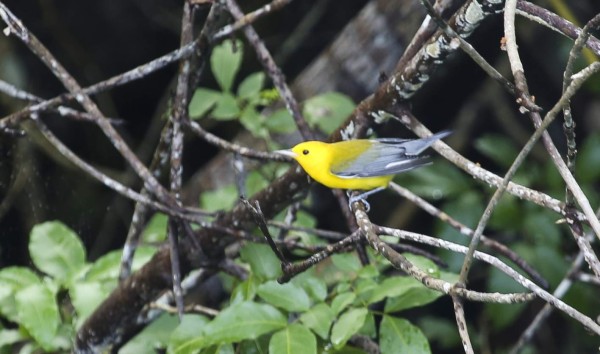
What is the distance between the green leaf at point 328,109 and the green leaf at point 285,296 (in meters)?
0.93

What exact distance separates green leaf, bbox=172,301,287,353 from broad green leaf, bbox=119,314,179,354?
0.49 m

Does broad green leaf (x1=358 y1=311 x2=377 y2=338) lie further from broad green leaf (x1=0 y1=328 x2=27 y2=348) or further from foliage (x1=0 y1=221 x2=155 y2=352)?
broad green leaf (x1=0 y1=328 x2=27 y2=348)

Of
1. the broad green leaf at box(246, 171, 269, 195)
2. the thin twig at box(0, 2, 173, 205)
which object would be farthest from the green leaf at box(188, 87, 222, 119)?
the thin twig at box(0, 2, 173, 205)

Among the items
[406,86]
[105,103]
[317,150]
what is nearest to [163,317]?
[317,150]

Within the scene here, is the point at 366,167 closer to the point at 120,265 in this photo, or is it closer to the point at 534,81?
the point at 120,265

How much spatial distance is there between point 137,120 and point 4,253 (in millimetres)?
1103

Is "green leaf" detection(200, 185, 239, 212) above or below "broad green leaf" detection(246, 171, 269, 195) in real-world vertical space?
below

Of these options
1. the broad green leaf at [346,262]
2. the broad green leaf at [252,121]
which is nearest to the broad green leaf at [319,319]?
the broad green leaf at [346,262]

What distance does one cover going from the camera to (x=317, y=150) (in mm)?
2412

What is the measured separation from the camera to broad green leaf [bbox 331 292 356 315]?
207 cm

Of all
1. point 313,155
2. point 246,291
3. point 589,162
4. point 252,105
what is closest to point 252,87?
point 252,105

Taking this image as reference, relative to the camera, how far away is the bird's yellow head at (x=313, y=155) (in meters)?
2.34

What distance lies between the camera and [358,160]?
96.6 inches

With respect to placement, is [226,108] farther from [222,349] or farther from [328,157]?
[222,349]
